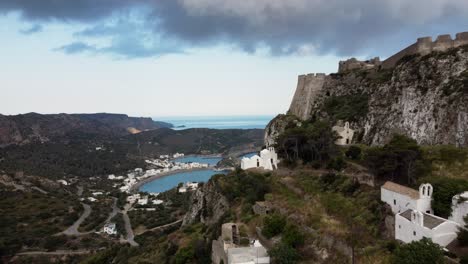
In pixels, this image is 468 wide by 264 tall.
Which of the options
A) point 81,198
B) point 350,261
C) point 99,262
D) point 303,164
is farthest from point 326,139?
point 81,198

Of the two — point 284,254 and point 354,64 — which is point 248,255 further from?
point 354,64

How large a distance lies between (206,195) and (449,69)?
23.5 meters

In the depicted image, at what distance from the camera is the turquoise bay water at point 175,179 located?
11006 cm

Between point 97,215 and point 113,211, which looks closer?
point 97,215

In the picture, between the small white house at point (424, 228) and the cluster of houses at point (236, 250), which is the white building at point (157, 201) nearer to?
the cluster of houses at point (236, 250)

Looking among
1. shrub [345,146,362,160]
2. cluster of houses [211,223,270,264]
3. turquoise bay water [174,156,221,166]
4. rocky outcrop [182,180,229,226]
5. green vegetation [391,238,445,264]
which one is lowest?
turquoise bay water [174,156,221,166]

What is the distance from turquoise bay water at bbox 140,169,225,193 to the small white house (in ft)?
315

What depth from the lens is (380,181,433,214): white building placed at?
1561 centimetres

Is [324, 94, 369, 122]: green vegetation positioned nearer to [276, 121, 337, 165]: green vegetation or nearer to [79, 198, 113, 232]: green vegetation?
[276, 121, 337, 165]: green vegetation

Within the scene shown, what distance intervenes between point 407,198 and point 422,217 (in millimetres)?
2004

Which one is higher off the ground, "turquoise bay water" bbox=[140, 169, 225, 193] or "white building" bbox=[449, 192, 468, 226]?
"white building" bbox=[449, 192, 468, 226]

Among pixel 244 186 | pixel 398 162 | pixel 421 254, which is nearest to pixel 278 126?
pixel 244 186

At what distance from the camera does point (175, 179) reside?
12294 centimetres

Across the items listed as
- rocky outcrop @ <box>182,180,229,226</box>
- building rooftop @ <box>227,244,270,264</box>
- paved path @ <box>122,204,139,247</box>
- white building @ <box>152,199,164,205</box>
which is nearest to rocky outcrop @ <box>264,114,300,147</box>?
rocky outcrop @ <box>182,180,229,226</box>
